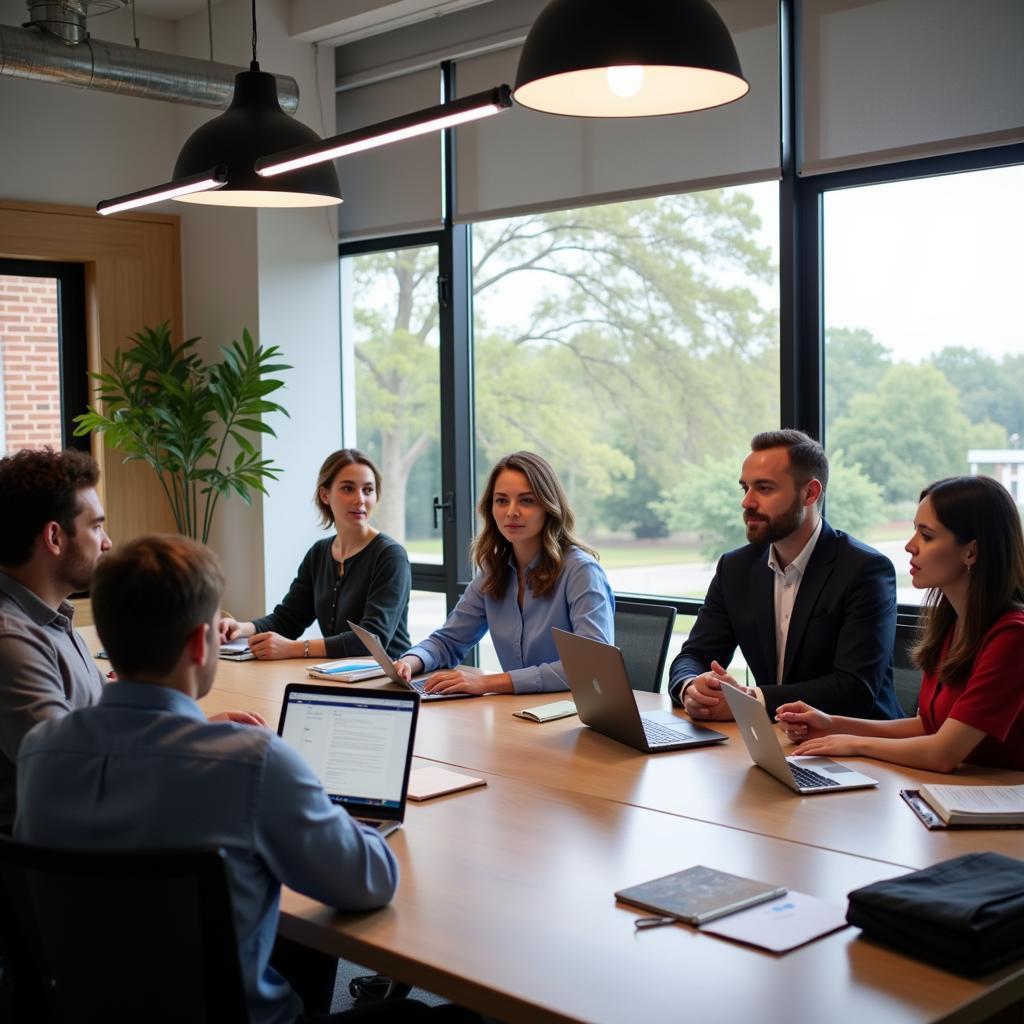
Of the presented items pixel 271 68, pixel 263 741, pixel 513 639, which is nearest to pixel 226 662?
pixel 513 639

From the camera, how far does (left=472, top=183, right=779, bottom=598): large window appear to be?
16.4 ft

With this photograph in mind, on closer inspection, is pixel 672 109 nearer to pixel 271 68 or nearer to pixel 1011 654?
pixel 1011 654

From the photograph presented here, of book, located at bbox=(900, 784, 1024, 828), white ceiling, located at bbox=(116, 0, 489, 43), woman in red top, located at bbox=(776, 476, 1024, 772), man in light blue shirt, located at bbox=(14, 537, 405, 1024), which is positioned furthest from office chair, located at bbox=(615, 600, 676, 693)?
white ceiling, located at bbox=(116, 0, 489, 43)

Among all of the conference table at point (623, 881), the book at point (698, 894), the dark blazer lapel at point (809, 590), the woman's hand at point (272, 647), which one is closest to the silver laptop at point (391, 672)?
the conference table at point (623, 881)

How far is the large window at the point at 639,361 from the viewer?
16.4ft

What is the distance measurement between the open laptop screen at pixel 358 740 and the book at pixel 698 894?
536 millimetres

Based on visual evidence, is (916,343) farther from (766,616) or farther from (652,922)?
(652,922)

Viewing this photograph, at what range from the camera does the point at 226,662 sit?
4.10m

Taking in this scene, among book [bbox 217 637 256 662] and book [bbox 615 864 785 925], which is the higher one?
book [bbox 217 637 256 662]

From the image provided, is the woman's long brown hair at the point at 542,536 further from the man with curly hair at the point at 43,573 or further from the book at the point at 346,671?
the man with curly hair at the point at 43,573

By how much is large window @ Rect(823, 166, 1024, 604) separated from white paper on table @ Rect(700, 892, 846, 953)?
2635 mm

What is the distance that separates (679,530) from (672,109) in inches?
110

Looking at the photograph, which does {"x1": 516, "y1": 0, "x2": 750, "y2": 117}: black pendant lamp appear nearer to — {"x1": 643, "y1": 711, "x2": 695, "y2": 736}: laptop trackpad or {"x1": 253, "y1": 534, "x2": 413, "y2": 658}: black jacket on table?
{"x1": 643, "y1": 711, "x2": 695, "y2": 736}: laptop trackpad

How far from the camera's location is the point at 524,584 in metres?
3.98
